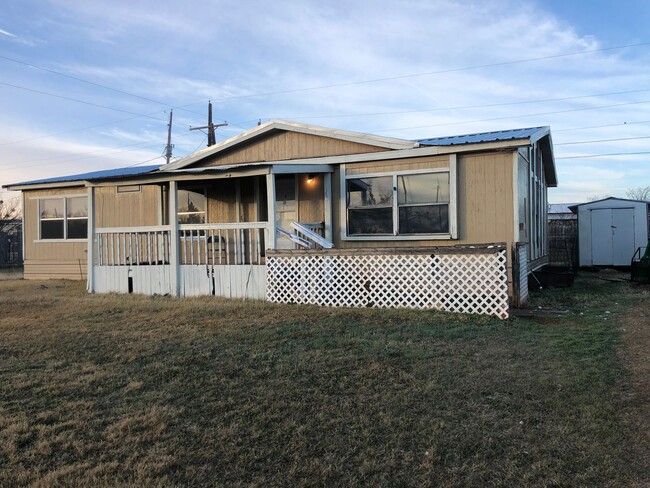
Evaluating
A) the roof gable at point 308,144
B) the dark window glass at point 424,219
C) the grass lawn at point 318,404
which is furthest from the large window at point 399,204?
the grass lawn at point 318,404

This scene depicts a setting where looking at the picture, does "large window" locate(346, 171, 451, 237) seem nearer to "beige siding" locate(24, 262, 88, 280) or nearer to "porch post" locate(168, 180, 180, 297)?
"porch post" locate(168, 180, 180, 297)

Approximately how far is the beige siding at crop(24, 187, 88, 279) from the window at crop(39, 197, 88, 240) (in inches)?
7.1

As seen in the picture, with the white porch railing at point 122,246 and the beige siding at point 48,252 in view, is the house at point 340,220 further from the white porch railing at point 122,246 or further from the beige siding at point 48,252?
the beige siding at point 48,252

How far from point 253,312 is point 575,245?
14.6m

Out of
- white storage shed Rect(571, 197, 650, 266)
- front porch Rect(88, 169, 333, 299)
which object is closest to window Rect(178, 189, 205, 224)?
front porch Rect(88, 169, 333, 299)

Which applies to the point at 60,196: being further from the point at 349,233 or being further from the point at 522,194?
the point at 522,194

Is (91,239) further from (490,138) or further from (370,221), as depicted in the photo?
(490,138)

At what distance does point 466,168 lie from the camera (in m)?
9.45

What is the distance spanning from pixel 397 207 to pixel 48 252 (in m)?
10.8

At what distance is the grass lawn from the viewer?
2893 mm

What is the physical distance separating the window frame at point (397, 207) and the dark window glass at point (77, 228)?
26.7ft

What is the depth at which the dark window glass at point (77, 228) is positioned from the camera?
14625 millimetres

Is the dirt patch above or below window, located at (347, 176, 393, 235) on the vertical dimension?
below

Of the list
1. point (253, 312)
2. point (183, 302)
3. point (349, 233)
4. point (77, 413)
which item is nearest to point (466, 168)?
point (349, 233)
